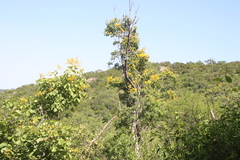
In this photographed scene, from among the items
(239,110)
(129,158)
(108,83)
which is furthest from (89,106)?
(239,110)

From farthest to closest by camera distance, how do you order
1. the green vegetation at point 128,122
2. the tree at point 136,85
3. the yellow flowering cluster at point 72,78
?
the tree at point 136,85, the yellow flowering cluster at point 72,78, the green vegetation at point 128,122

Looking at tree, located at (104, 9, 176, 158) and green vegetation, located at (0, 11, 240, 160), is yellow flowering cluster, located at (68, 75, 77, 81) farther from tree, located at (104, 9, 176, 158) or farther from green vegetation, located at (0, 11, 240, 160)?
tree, located at (104, 9, 176, 158)

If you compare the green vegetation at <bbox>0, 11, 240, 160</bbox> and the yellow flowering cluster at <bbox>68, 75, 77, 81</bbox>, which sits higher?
the yellow flowering cluster at <bbox>68, 75, 77, 81</bbox>

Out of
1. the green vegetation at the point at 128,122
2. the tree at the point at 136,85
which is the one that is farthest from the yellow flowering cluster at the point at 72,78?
the tree at the point at 136,85

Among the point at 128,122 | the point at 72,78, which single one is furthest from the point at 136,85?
the point at 72,78

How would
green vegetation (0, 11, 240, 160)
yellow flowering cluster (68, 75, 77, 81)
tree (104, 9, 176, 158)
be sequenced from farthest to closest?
tree (104, 9, 176, 158) < yellow flowering cluster (68, 75, 77, 81) < green vegetation (0, 11, 240, 160)

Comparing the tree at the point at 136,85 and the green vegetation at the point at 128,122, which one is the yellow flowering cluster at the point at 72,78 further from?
the tree at the point at 136,85

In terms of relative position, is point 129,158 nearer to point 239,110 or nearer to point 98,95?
point 239,110

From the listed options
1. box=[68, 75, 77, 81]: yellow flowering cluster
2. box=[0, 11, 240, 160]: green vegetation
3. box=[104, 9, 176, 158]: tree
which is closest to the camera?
box=[0, 11, 240, 160]: green vegetation

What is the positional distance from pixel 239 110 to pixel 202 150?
748mm

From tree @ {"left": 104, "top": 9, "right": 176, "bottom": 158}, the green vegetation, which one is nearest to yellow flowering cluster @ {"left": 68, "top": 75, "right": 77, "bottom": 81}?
the green vegetation

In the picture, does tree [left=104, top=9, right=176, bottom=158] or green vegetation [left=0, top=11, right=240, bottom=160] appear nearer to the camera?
green vegetation [left=0, top=11, right=240, bottom=160]

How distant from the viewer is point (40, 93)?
448 cm

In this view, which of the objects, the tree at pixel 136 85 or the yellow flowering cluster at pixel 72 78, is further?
the tree at pixel 136 85
